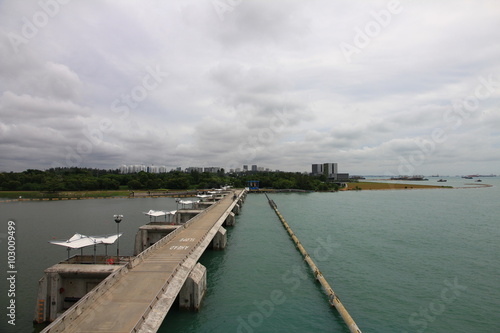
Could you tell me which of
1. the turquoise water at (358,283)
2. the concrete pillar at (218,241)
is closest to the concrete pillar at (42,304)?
the turquoise water at (358,283)

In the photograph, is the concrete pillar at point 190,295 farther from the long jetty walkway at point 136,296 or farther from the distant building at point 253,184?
the distant building at point 253,184

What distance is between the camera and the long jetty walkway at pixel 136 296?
558 inches

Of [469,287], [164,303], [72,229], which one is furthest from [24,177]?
[469,287]

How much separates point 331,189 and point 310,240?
143 meters

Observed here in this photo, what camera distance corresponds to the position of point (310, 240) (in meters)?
46.8

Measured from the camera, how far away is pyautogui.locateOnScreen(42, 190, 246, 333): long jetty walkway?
558 inches

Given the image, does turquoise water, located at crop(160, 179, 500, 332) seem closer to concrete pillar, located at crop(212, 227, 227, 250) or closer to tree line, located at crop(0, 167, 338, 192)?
concrete pillar, located at crop(212, 227, 227, 250)

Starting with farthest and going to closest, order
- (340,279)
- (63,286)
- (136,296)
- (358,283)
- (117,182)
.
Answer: (117,182), (340,279), (358,283), (63,286), (136,296)

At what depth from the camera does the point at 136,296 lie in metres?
17.3

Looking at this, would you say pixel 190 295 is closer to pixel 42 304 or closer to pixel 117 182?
pixel 42 304

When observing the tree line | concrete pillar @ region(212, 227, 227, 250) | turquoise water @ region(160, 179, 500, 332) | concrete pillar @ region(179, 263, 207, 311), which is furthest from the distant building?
concrete pillar @ region(179, 263, 207, 311)

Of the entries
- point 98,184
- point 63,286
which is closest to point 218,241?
point 63,286

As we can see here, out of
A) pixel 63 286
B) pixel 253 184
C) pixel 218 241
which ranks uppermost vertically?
pixel 253 184

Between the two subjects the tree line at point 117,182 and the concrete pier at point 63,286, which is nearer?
the concrete pier at point 63,286
